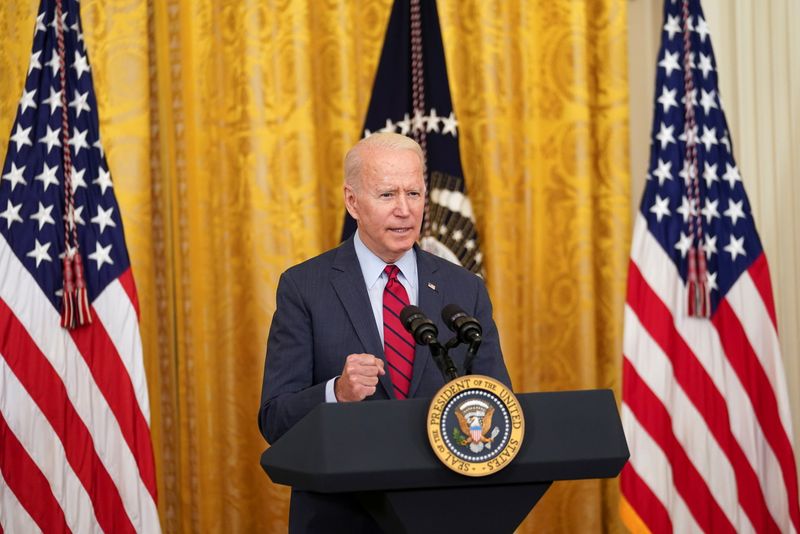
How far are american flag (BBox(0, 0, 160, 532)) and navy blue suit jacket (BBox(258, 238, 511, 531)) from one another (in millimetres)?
1691

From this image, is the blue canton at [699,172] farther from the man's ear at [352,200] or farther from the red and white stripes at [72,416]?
the red and white stripes at [72,416]

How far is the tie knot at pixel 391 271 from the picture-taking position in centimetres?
250

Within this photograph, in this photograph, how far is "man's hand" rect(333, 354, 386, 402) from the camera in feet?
6.43

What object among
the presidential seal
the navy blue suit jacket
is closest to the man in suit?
the navy blue suit jacket

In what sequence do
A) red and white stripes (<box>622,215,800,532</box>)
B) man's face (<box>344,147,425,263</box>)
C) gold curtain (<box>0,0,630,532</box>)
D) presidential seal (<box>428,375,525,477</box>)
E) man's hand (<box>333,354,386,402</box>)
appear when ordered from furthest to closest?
gold curtain (<box>0,0,630,532</box>), red and white stripes (<box>622,215,800,532</box>), man's face (<box>344,147,425,263</box>), man's hand (<box>333,354,386,402</box>), presidential seal (<box>428,375,525,477</box>)

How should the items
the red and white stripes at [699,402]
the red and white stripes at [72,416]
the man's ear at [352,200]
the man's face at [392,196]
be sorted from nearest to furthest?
the man's face at [392,196] → the man's ear at [352,200] → the red and white stripes at [72,416] → the red and white stripes at [699,402]

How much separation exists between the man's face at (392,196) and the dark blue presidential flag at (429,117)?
174cm

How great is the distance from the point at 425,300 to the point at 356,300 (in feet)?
0.60

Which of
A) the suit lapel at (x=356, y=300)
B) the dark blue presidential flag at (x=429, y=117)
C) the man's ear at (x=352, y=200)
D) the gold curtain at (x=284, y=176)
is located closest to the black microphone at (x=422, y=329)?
the suit lapel at (x=356, y=300)

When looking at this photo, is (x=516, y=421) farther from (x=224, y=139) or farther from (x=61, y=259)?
(x=224, y=139)

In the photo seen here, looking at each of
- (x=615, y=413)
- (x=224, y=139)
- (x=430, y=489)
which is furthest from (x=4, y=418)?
(x=615, y=413)

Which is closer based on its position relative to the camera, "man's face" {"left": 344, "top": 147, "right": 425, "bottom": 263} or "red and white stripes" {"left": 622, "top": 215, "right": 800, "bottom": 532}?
"man's face" {"left": 344, "top": 147, "right": 425, "bottom": 263}

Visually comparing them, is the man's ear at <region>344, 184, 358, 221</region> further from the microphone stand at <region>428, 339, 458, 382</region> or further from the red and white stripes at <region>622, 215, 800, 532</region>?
the red and white stripes at <region>622, 215, 800, 532</region>

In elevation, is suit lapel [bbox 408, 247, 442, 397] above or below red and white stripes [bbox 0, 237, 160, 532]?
above
